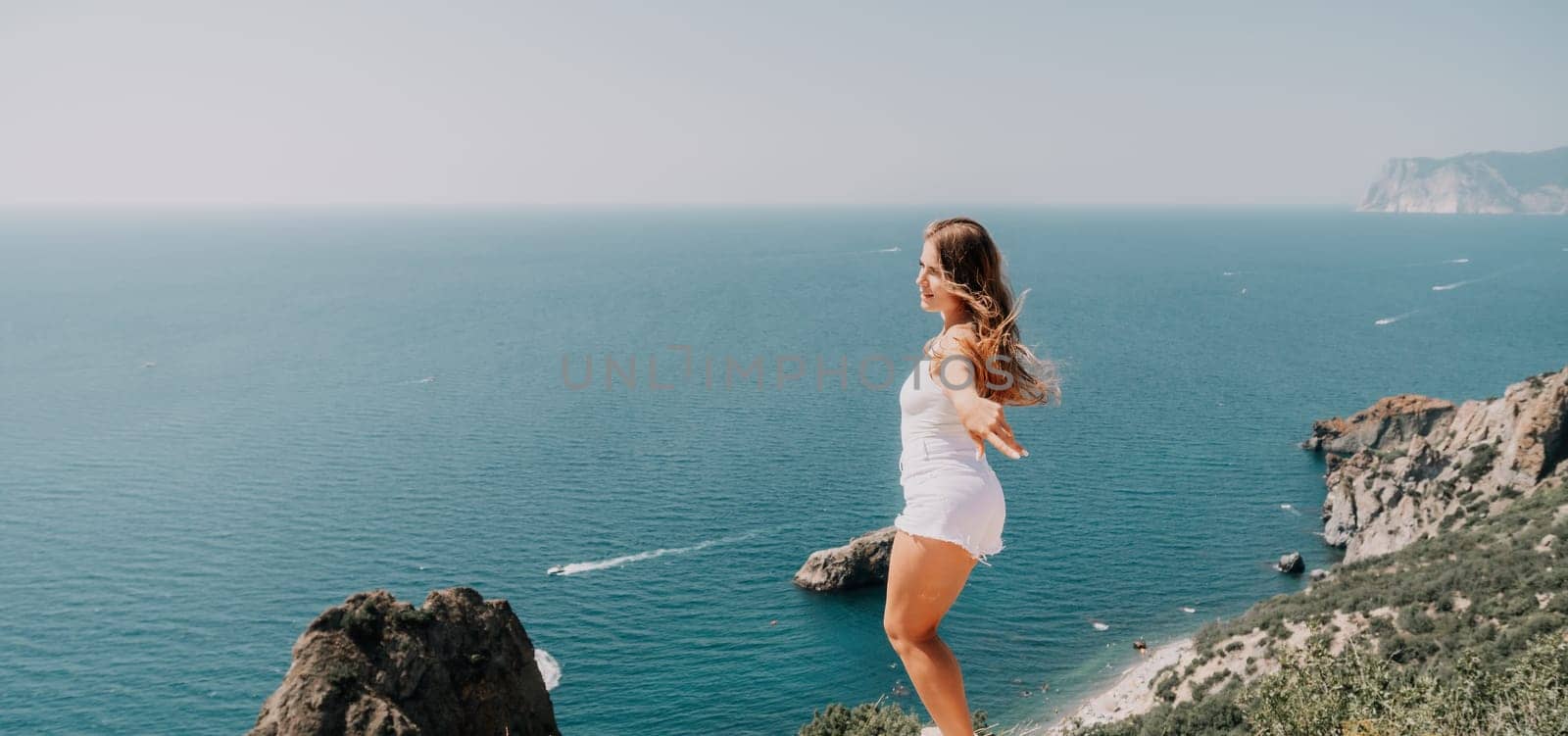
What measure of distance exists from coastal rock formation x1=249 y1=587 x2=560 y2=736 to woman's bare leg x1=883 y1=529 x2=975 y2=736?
24502 millimetres

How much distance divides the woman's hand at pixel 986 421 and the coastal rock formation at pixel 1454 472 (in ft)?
177

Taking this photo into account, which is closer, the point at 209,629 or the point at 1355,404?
the point at 209,629

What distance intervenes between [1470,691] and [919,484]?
518 inches

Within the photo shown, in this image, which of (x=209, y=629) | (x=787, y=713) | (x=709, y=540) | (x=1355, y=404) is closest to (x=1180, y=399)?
(x=1355, y=404)

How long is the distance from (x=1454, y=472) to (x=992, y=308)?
60.9 metres

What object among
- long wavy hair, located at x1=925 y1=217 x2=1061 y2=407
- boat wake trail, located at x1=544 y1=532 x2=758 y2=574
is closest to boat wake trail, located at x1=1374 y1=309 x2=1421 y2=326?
boat wake trail, located at x1=544 y1=532 x2=758 y2=574

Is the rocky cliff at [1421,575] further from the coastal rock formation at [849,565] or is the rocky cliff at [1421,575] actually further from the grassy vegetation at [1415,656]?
the coastal rock formation at [849,565]

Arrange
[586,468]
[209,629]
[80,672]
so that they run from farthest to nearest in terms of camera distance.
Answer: [586,468], [209,629], [80,672]

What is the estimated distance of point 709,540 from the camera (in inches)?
2288

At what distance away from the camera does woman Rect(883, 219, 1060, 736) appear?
4508 mm

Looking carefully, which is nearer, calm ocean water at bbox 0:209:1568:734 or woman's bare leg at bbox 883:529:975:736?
woman's bare leg at bbox 883:529:975:736

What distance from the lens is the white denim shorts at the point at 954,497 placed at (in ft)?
14.8

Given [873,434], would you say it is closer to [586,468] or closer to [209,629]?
[586,468]

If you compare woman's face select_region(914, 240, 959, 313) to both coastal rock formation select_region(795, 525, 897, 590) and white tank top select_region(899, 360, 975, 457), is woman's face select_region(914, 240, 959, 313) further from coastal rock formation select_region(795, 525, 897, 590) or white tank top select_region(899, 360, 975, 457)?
coastal rock formation select_region(795, 525, 897, 590)
